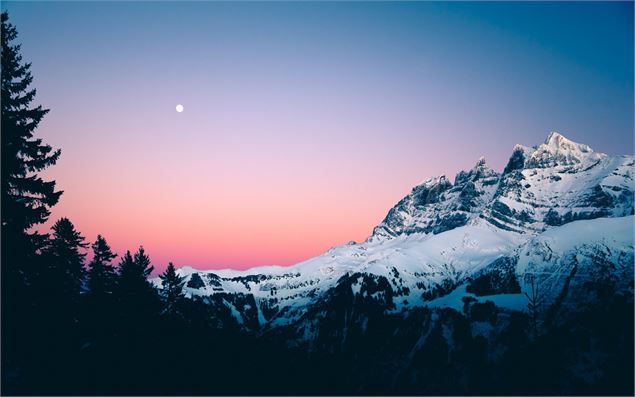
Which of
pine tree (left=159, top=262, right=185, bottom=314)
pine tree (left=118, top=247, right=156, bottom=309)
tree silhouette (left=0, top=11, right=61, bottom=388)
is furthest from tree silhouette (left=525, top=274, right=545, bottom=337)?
tree silhouette (left=0, top=11, right=61, bottom=388)

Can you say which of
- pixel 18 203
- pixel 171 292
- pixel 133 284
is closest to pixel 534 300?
pixel 171 292

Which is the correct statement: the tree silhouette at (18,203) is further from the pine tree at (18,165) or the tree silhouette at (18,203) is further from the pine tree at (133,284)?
the pine tree at (133,284)

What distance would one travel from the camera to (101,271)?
160 feet

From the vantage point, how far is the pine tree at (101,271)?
147 feet

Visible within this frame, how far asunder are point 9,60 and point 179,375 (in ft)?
90.9

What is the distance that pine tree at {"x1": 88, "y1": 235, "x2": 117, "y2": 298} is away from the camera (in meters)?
44.9

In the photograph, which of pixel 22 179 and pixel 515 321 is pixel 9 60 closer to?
pixel 22 179

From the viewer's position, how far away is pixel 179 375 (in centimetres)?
3334

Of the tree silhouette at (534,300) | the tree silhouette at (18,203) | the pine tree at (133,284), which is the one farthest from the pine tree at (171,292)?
the tree silhouette at (534,300)

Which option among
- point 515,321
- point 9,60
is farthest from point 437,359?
point 9,60

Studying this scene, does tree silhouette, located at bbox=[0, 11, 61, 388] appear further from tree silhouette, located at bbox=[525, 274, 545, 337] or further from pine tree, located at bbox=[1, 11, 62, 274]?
tree silhouette, located at bbox=[525, 274, 545, 337]

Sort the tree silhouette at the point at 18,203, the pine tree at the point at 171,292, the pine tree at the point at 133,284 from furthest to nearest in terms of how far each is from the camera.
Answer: the pine tree at the point at 171,292 < the pine tree at the point at 133,284 < the tree silhouette at the point at 18,203

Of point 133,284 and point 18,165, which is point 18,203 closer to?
point 18,165

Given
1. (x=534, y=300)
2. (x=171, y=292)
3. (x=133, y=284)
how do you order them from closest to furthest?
(x=133, y=284), (x=171, y=292), (x=534, y=300)
